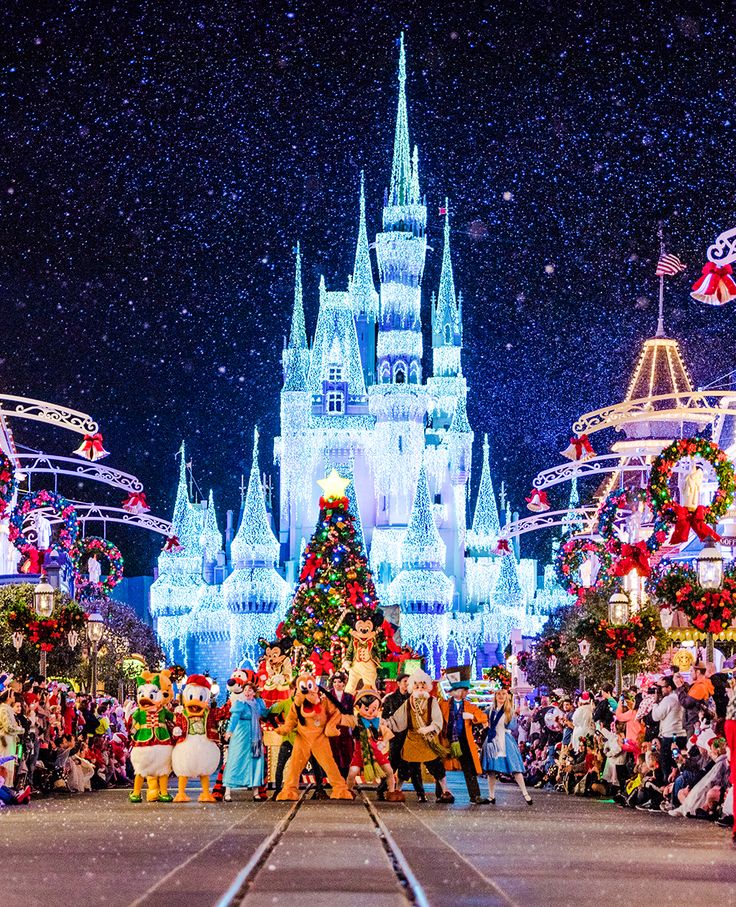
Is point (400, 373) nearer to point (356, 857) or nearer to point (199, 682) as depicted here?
point (199, 682)

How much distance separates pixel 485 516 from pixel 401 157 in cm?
2173

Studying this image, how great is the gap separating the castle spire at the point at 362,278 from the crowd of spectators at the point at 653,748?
75.4 meters

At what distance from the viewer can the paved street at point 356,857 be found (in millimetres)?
8367

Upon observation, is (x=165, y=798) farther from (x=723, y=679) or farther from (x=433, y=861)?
(x=433, y=861)

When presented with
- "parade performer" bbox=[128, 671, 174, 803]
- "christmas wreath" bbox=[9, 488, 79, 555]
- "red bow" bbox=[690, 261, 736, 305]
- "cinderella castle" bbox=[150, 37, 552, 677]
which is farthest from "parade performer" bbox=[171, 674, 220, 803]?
"cinderella castle" bbox=[150, 37, 552, 677]

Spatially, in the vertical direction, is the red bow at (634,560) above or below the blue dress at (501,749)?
above

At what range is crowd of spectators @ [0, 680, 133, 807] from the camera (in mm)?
17922

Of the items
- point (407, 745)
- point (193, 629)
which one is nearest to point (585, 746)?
point (407, 745)

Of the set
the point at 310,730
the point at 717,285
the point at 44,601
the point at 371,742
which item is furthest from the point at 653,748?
the point at 44,601

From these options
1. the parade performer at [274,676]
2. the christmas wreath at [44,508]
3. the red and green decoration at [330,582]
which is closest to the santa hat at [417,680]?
the parade performer at [274,676]

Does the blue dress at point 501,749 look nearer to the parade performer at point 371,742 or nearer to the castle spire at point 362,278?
the parade performer at point 371,742

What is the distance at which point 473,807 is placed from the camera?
1727 centimetres

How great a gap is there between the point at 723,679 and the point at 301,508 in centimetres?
7422

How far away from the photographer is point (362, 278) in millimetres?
99875
